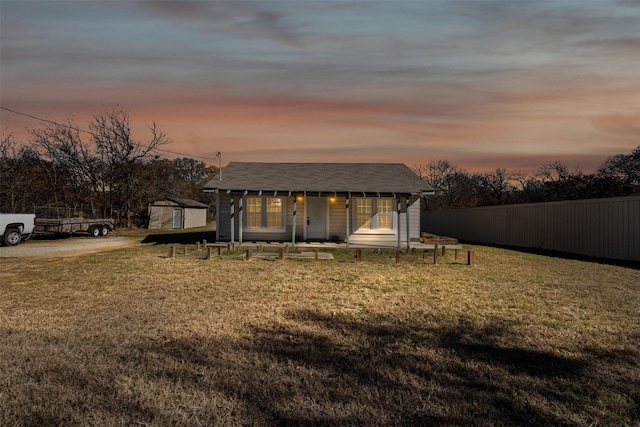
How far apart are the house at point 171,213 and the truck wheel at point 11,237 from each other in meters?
16.3

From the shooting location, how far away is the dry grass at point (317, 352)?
3.43 m

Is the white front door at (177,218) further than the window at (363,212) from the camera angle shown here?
Yes

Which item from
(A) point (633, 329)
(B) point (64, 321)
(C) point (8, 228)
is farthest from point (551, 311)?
(C) point (8, 228)

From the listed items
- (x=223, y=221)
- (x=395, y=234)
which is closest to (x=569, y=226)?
(x=395, y=234)

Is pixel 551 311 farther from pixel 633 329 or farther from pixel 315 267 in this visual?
pixel 315 267

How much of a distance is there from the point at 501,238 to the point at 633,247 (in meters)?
8.50

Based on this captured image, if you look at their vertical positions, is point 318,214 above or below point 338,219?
above

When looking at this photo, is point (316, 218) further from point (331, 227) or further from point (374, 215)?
point (374, 215)

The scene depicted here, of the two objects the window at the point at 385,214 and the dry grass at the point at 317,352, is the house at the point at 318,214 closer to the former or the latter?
the window at the point at 385,214

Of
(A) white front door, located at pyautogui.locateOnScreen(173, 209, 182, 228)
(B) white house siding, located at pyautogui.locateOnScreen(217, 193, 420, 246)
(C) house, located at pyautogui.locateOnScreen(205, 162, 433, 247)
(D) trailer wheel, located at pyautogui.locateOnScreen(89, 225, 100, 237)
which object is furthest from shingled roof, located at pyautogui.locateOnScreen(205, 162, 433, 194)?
(A) white front door, located at pyautogui.locateOnScreen(173, 209, 182, 228)

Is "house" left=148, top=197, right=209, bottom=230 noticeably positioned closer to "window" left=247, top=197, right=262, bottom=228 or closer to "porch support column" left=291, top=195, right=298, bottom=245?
"window" left=247, top=197, right=262, bottom=228

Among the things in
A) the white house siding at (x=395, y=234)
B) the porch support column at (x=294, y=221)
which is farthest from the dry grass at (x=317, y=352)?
the white house siding at (x=395, y=234)

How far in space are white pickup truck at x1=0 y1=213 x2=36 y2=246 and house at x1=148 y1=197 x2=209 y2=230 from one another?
1564 cm

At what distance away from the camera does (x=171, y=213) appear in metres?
36.5
